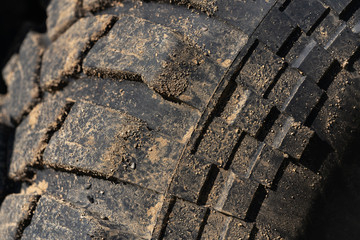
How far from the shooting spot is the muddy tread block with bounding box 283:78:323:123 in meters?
1.20

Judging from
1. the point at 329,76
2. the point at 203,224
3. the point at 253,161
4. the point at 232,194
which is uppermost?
the point at 329,76

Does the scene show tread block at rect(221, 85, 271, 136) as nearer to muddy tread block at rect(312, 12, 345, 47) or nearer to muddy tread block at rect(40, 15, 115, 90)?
muddy tread block at rect(312, 12, 345, 47)

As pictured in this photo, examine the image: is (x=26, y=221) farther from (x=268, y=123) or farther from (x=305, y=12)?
(x=305, y=12)

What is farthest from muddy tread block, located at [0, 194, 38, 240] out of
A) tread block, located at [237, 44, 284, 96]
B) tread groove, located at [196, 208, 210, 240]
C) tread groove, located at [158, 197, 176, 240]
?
tread block, located at [237, 44, 284, 96]

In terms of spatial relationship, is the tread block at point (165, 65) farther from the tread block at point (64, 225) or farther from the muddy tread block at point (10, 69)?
the muddy tread block at point (10, 69)

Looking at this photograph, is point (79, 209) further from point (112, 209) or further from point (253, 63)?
point (253, 63)

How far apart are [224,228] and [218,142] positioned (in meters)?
0.26

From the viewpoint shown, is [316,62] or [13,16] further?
[13,16]

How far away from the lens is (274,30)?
121 cm

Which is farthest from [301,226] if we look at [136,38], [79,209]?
[136,38]

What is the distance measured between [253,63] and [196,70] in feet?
0.59

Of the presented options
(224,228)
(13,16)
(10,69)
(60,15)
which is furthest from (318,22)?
(13,16)

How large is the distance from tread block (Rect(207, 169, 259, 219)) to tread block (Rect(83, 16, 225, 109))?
0.79 feet

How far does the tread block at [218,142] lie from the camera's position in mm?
1162
